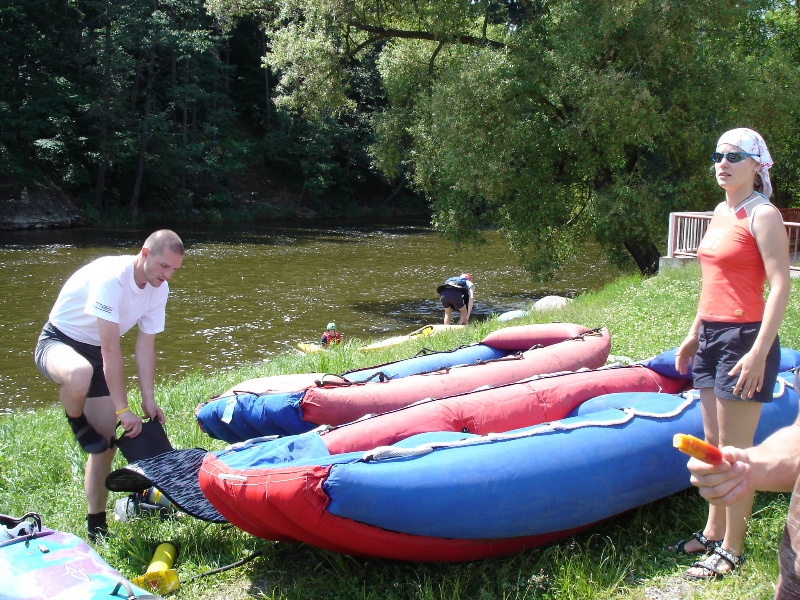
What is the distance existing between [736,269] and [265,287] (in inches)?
696

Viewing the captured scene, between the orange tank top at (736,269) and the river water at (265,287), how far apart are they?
9.62 meters

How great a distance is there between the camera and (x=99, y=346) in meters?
4.60

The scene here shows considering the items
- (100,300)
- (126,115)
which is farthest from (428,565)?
(126,115)

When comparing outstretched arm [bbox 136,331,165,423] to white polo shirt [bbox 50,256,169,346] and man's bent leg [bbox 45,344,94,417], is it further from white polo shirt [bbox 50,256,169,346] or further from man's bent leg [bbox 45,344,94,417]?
man's bent leg [bbox 45,344,94,417]

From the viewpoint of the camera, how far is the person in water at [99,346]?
4.32m

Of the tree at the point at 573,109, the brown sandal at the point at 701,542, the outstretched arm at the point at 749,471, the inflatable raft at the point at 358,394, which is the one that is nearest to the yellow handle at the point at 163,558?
the inflatable raft at the point at 358,394

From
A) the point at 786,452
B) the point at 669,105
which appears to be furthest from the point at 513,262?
the point at 786,452

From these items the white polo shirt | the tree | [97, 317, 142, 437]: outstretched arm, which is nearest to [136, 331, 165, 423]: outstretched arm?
the white polo shirt

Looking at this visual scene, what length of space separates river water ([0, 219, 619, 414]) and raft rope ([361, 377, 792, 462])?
27.9 feet

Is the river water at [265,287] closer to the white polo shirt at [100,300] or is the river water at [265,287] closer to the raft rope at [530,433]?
the white polo shirt at [100,300]

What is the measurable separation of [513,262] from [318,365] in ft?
55.6

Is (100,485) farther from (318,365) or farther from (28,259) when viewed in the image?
(28,259)

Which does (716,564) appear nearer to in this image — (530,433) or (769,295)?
(530,433)

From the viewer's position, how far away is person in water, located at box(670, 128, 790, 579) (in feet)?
10.7
